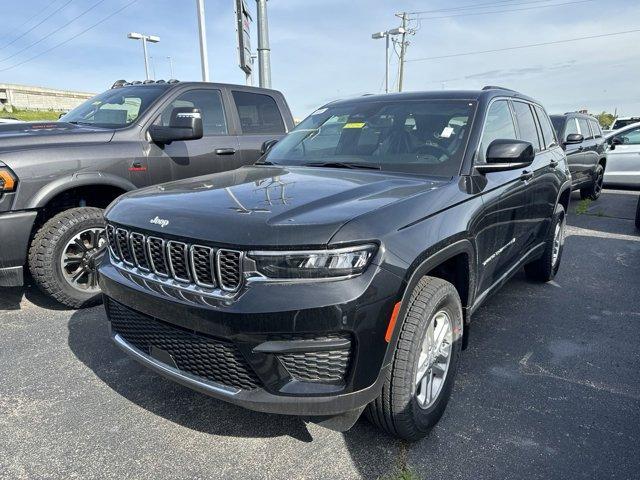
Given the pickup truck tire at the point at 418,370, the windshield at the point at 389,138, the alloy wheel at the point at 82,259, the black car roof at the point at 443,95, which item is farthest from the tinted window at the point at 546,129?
the alloy wheel at the point at 82,259

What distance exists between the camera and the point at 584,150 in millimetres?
9289

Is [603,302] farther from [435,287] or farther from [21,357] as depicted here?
[21,357]

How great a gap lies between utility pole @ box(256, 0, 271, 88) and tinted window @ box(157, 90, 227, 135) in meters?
3.90

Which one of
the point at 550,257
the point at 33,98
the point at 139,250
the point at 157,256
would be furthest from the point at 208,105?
the point at 33,98

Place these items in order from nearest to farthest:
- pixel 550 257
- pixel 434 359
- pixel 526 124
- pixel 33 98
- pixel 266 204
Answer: pixel 266 204
pixel 434 359
pixel 526 124
pixel 550 257
pixel 33 98

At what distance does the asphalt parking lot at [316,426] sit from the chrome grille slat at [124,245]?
0.90m

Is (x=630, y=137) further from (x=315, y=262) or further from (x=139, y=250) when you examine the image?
(x=139, y=250)

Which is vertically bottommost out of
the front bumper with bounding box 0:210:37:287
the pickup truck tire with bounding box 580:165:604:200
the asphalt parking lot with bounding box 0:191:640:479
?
the asphalt parking lot with bounding box 0:191:640:479

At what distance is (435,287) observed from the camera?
7.68 feet

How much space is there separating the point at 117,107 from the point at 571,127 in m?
8.33

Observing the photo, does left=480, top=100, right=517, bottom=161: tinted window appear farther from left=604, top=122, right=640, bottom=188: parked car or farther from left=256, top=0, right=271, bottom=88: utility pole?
left=604, top=122, right=640, bottom=188: parked car

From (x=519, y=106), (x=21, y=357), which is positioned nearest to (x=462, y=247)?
(x=519, y=106)

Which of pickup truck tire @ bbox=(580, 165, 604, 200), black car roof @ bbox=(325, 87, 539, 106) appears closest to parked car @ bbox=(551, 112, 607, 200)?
pickup truck tire @ bbox=(580, 165, 604, 200)

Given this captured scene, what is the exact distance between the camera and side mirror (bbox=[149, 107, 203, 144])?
421 centimetres
